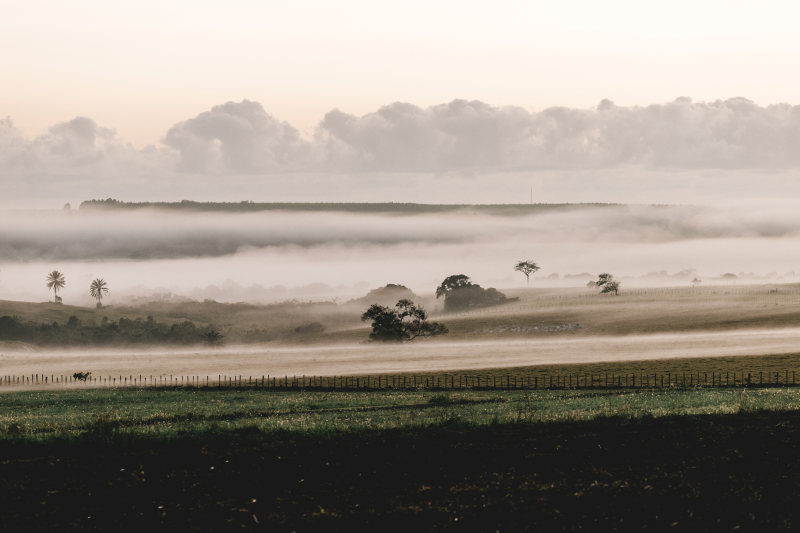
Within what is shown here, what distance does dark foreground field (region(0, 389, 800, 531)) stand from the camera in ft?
75.8

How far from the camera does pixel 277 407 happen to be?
190ft

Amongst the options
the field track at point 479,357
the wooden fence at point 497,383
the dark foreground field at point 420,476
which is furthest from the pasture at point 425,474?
the field track at point 479,357

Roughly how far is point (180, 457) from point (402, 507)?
8.54 metres

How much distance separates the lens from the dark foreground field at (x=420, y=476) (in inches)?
909

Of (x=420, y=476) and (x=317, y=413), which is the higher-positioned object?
(x=420, y=476)

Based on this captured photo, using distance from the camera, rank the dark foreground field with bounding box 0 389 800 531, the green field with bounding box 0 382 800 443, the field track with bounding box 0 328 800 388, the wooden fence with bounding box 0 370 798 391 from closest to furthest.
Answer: the dark foreground field with bounding box 0 389 800 531
the green field with bounding box 0 382 800 443
the wooden fence with bounding box 0 370 798 391
the field track with bounding box 0 328 800 388

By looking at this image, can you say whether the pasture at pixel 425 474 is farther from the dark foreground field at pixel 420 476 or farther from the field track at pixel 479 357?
the field track at pixel 479 357

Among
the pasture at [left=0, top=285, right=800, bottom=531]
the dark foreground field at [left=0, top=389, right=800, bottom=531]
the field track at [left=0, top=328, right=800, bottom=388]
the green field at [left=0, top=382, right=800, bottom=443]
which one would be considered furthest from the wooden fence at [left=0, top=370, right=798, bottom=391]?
the dark foreground field at [left=0, top=389, right=800, bottom=531]

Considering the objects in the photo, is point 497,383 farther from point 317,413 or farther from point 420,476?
point 420,476

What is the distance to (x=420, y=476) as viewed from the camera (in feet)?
88.8

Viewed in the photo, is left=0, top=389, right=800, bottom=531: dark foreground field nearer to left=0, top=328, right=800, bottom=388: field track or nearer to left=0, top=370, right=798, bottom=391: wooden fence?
left=0, top=370, right=798, bottom=391: wooden fence

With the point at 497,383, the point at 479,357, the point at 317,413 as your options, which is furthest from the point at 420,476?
the point at 479,357

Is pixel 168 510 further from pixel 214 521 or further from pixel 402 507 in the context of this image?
pixel 402 507

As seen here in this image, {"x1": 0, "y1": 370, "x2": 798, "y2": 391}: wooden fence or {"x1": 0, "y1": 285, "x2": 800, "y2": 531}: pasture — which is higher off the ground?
{"x1": 0, "y1": 285, "x2": 800, "y2": 531}: pasture
